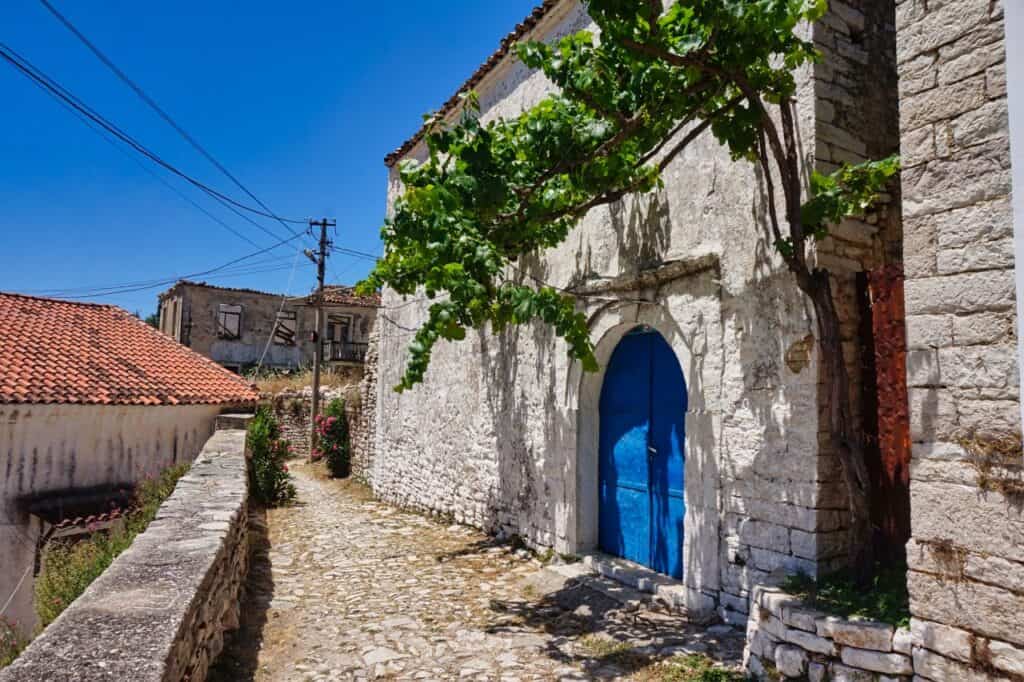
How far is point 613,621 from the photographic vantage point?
4586 millimetres

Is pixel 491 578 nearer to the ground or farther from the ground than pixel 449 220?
nearer to the ground

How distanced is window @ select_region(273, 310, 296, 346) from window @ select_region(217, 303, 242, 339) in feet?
5.02

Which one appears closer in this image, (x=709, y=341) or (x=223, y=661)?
(x=223, y=661)

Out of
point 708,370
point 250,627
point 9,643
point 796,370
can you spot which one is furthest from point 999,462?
point 9,643

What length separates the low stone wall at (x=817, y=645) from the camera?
2922mm

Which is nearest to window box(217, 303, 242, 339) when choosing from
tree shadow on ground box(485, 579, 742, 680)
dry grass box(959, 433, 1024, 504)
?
tree shadow on ground box(485, 579, 742, 680)

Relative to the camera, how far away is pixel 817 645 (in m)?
3.17

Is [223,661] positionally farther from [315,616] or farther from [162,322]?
[162,322]

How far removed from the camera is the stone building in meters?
25.0

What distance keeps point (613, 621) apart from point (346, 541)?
3676 mm

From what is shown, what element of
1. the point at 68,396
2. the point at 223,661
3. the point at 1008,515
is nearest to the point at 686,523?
the point at 1008,515

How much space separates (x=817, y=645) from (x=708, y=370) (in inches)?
78.2

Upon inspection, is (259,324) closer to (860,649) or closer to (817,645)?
(817,645)

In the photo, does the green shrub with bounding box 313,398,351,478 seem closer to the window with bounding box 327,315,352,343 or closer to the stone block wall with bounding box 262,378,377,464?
the stone block wall with bounding box 262,378,377,464
